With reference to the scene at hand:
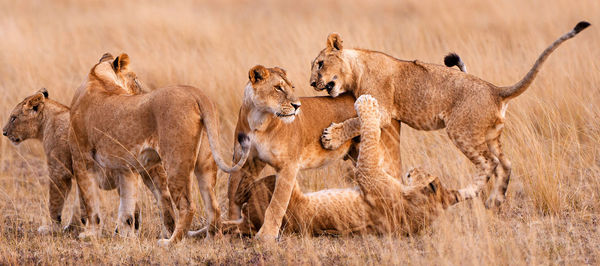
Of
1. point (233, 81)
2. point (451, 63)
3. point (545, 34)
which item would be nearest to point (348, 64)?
point (451, 63)

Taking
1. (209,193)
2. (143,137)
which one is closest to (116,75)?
(143,137)

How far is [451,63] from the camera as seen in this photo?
7254mm

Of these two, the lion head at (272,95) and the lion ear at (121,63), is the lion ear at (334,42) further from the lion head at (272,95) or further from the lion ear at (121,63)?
the lion ear at (121,63)

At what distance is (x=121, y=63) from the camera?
732 centimetres

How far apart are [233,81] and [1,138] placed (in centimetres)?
276

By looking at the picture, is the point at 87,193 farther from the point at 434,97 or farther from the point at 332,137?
the point at 434,97

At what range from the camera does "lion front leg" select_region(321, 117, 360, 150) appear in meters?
6.48

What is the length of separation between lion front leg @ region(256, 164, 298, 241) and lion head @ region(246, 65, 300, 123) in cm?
47

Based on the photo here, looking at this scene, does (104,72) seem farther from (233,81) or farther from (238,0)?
(238,0)

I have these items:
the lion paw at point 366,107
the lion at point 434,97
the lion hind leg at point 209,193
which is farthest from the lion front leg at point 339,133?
the lion hind leg at point 209,193

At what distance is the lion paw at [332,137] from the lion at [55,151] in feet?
4.22

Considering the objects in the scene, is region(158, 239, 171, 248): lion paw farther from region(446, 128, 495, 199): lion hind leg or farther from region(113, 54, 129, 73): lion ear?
region(446, 128, 495, 199): lion hind leg

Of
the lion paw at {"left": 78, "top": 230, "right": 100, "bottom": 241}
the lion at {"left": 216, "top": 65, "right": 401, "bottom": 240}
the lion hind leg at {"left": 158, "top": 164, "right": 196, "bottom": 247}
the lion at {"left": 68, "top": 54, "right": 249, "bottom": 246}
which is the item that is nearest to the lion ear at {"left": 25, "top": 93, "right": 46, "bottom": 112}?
the lion at {"left": 68, "top": 54, "right": 249, "bottom": 246}

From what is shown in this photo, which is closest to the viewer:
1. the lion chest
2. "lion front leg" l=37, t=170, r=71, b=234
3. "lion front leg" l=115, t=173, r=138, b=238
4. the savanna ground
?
the savanna ground
